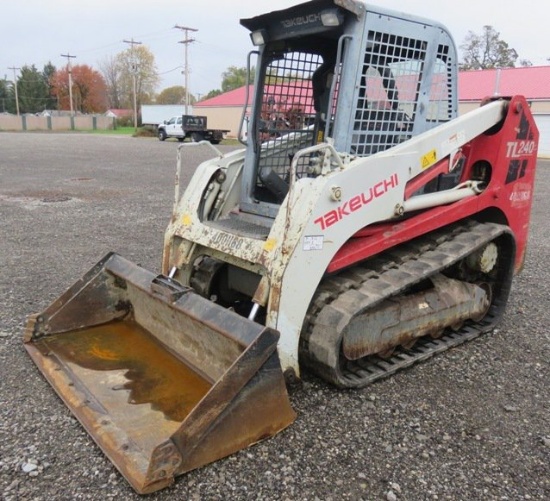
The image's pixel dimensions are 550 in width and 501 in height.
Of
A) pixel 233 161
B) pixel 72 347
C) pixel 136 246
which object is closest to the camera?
pixel 72 347

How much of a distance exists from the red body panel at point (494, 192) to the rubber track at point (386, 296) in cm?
15

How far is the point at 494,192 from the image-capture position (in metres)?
4.49

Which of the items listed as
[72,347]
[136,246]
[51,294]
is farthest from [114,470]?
[136,246]

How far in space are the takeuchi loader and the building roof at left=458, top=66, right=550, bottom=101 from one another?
1117 inches

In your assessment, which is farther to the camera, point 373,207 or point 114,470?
point 373,207

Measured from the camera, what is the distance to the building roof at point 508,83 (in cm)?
3066

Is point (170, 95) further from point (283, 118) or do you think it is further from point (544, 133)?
point (283, 118)

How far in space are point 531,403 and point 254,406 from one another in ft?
5.90

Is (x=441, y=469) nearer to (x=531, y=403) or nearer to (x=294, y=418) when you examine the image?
(x=294, y=418)

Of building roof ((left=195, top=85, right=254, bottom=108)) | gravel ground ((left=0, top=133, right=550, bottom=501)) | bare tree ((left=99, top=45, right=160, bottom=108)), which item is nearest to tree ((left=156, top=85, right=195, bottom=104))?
bare tree ((left=99, top=45, right=160, bottom=108))

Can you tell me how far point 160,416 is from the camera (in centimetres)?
302

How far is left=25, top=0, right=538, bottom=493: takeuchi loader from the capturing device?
298 centimetres

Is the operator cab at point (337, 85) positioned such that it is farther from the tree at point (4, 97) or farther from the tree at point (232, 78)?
the tree at point (4, 97)

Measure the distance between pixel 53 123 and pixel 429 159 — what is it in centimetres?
6691
